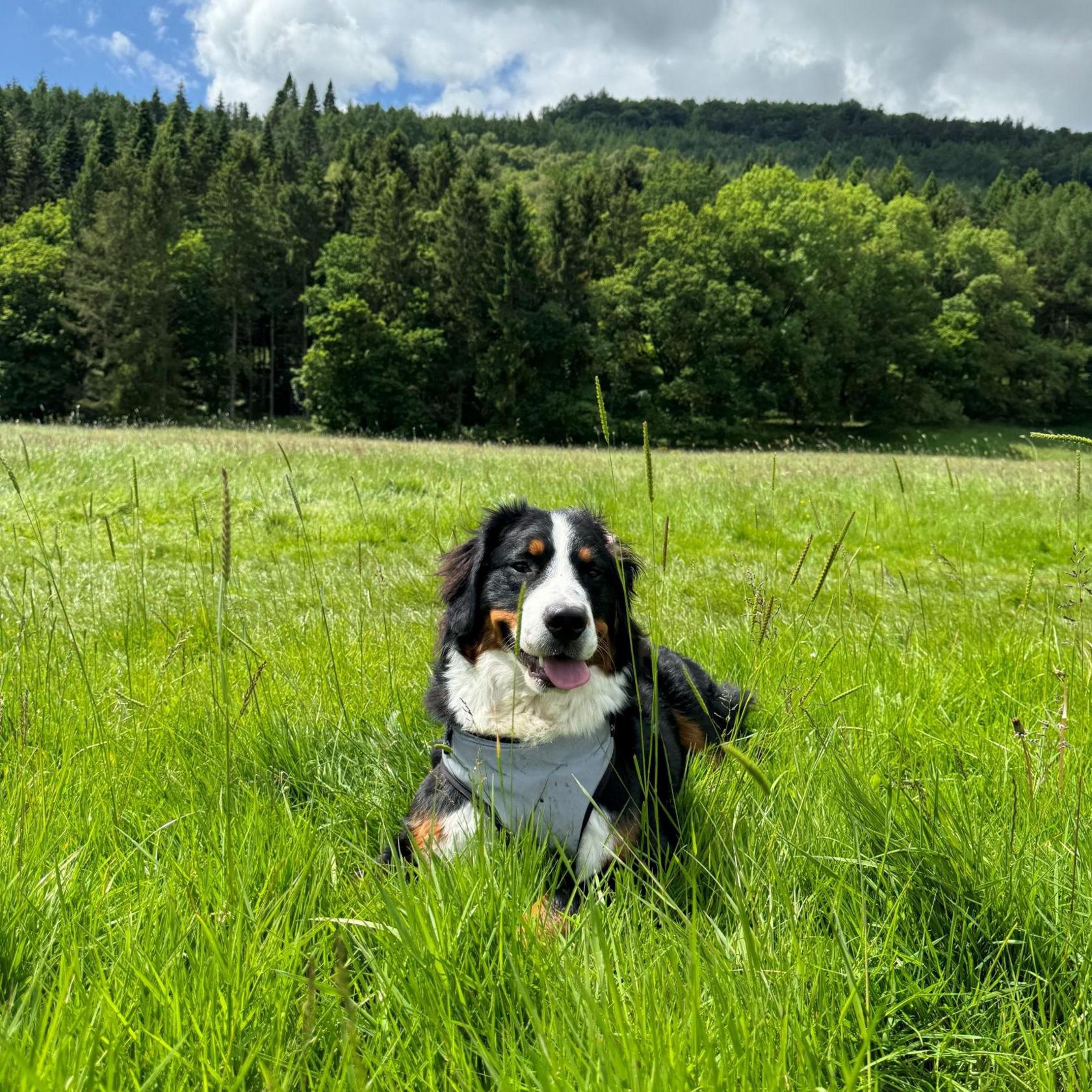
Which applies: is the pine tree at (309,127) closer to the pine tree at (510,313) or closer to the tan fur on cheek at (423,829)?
the pine tree at (510,313)

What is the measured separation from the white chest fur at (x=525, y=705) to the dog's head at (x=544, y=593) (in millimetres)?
56

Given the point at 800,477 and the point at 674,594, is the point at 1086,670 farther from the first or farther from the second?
the point at 800,477

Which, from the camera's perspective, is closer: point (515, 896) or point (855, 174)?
point (515, 896)

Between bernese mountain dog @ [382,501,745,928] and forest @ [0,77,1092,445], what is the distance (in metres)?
38.9

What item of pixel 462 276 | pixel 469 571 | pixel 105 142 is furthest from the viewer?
pixel 105 142

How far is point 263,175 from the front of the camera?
5581 centimetres

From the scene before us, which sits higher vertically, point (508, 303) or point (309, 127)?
point (309, 127)

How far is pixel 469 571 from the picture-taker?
2.88 metres

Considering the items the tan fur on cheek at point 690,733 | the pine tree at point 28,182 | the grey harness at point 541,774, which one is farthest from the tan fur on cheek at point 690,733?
the pine tree at point 28,182

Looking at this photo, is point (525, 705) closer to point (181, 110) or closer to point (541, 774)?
point (541, 774)

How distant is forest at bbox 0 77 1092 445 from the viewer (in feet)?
147

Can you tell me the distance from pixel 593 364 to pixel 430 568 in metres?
41.3

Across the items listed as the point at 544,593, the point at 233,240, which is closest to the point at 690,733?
the point at 544,593

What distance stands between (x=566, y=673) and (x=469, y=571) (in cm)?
59
